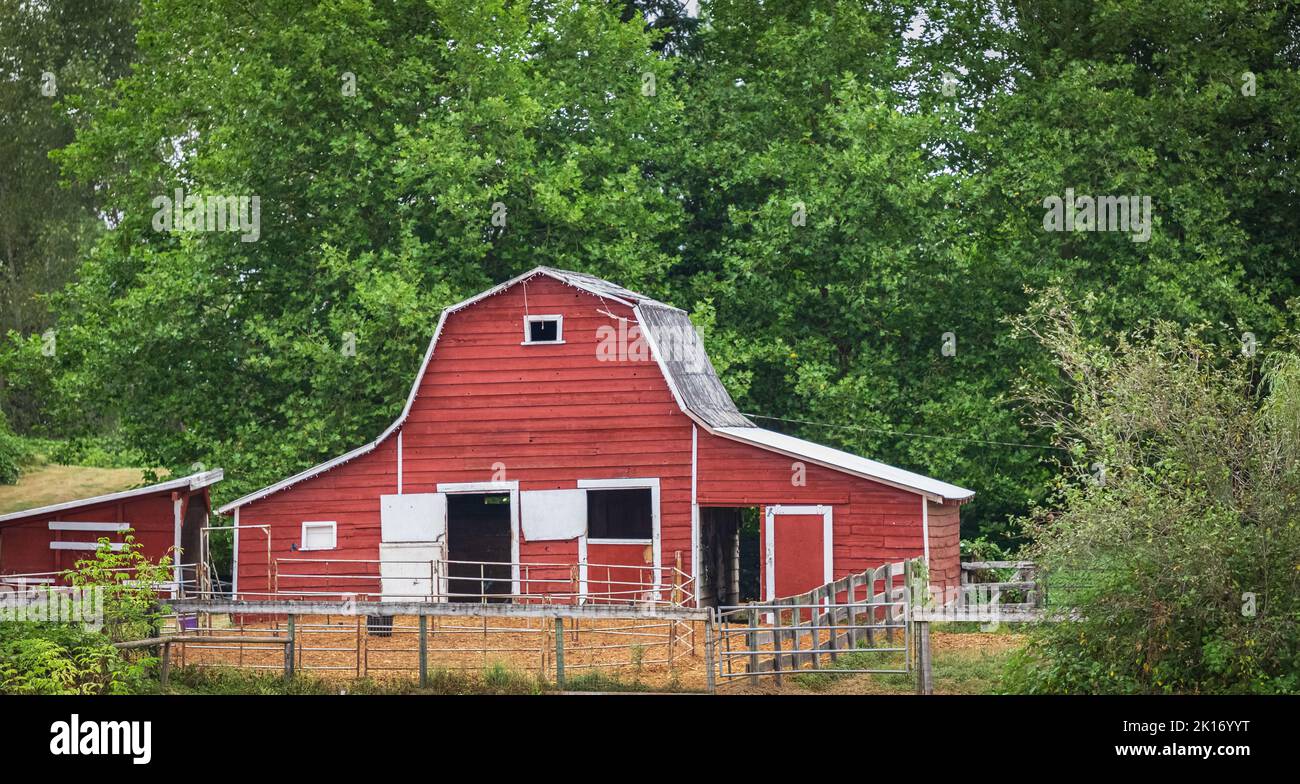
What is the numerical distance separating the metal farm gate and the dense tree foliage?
441 inches

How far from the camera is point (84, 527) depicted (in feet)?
95.6

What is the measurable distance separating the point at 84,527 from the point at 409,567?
581 cm

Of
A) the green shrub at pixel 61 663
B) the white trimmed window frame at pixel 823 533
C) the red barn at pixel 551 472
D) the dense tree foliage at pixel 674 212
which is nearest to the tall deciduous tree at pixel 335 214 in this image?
the dense tree foliage at pixel 674 212

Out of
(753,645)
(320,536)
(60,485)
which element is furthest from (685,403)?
(60,485)

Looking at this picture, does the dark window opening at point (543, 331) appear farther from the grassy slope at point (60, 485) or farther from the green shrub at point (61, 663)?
the grassy slope at point (60, 485)

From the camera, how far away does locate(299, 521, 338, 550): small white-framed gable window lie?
31.1 m

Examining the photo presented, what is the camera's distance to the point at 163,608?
75.6 ft

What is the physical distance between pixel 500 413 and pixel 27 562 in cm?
880

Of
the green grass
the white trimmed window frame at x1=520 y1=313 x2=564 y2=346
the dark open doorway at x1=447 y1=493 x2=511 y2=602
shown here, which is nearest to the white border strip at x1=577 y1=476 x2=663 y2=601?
the white trimmed window frame at x1=520 y1=313 x2=564 y2=346

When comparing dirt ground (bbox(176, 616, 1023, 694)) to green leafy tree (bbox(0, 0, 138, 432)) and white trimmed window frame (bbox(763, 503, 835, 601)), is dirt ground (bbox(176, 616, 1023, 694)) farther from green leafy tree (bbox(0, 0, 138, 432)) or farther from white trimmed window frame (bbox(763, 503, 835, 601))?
green leafy tree (bbox(0, 0, 138, 432))

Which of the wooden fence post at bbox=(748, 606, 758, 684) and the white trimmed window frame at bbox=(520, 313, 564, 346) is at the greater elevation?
the white trimmed window frame at bbox=(520, 313, 564, 346)

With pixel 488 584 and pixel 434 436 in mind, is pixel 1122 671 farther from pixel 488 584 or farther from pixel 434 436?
pixel 488 584

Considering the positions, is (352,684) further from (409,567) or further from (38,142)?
(38,142)
